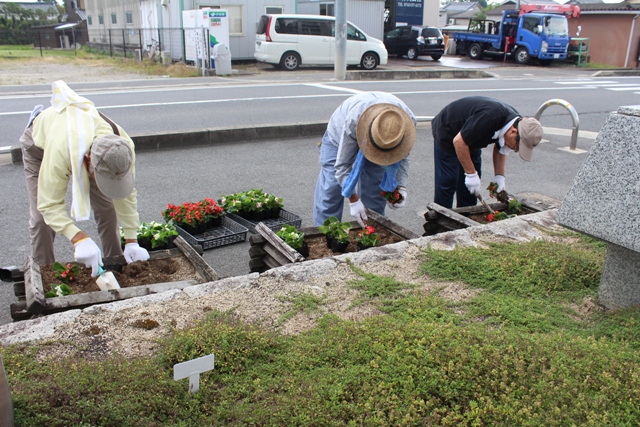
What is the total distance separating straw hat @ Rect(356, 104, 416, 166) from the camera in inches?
159

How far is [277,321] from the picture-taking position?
302 cm

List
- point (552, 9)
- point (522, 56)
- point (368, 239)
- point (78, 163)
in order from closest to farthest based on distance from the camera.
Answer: point (78, 163) < point (368, 239) < point (522, 56) < point (552, 9)

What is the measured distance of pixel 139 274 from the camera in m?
3.87

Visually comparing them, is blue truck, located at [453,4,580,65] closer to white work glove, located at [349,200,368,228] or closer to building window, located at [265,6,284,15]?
building window, located at [265,6,284,15]

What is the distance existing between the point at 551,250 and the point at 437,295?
1.06 metres

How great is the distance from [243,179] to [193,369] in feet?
16.4

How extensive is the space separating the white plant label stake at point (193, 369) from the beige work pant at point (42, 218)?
1956 mm

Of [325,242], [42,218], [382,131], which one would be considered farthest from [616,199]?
[42,218]

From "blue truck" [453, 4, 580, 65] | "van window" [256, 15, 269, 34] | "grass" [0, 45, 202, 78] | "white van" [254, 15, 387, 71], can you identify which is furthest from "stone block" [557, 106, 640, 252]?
"blue truck" [453, 4, 580, 65]

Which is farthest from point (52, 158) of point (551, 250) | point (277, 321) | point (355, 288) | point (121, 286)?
point (551, 250)

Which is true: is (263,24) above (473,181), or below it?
above

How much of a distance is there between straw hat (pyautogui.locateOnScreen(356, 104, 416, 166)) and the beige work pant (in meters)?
1.90

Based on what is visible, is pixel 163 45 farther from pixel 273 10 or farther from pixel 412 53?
pixel 412 53

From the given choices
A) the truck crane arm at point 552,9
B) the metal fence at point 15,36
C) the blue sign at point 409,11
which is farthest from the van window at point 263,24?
the metal fence at point 15,36
